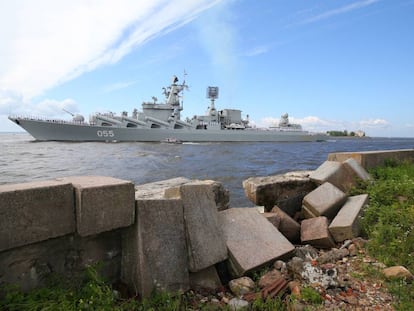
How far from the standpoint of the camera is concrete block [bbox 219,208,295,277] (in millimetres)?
3328

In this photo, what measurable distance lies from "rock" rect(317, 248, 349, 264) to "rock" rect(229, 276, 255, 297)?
1127 millimetres

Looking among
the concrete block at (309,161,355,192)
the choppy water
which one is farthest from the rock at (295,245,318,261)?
the choppy water

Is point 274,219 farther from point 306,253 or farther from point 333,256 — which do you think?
point 333,256

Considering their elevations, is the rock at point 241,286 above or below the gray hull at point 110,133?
below

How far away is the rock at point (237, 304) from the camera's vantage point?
2.65 metres

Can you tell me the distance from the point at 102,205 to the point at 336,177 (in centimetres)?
489

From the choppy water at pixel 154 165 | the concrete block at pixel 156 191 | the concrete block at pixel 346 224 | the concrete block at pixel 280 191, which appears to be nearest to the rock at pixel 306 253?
the concrete block at pixel 346 224

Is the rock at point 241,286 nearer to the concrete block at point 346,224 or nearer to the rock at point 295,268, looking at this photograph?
the rock at point 295,268

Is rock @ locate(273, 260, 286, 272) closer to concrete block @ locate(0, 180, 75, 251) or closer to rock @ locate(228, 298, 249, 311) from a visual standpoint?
rock @ locate(228, 298, 249, 311)

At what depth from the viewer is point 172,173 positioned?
51.9 feet

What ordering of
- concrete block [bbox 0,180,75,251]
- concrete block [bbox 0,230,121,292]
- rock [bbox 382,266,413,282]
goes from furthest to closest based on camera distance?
rock [bbox 382,266,413,282] → concrete block [bbox 0,230,121,292] → concrete block [bbox 0,180,75,251]

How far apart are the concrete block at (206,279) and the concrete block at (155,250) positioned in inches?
6.0

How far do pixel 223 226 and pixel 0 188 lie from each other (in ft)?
7.93

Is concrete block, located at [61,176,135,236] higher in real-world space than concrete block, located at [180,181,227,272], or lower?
higher
